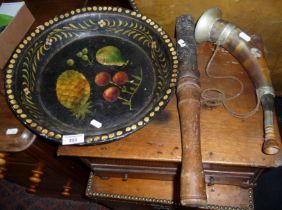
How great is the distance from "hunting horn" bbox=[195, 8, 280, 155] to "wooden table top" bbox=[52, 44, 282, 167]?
32 mm

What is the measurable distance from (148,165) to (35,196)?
0.97 m

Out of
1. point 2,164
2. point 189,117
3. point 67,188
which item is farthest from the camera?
point 67,188

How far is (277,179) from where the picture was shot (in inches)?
40.8

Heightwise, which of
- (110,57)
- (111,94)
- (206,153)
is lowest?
(206,153)

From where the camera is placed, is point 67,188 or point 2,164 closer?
point 2,164

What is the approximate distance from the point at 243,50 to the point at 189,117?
25 centimetres

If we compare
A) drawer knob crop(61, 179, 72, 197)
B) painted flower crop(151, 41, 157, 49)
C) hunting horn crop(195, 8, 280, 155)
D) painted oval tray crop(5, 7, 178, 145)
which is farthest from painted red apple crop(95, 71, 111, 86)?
drawer knob crop(61, 179, 72, 197)

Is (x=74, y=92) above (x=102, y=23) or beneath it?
beneath

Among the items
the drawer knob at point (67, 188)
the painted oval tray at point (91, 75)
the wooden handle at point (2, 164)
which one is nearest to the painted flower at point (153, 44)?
the painted oval tray at point (91, 75)

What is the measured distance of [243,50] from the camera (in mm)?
755

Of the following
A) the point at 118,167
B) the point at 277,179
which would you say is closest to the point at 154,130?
the point at 118,167

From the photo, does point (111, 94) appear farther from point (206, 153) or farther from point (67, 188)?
point (67, 188)

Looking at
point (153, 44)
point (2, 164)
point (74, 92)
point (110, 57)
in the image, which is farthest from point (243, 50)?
point (2, 164)

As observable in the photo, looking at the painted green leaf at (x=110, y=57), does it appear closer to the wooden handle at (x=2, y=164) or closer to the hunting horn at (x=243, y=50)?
the hunting horn at (x=243, y=50)
